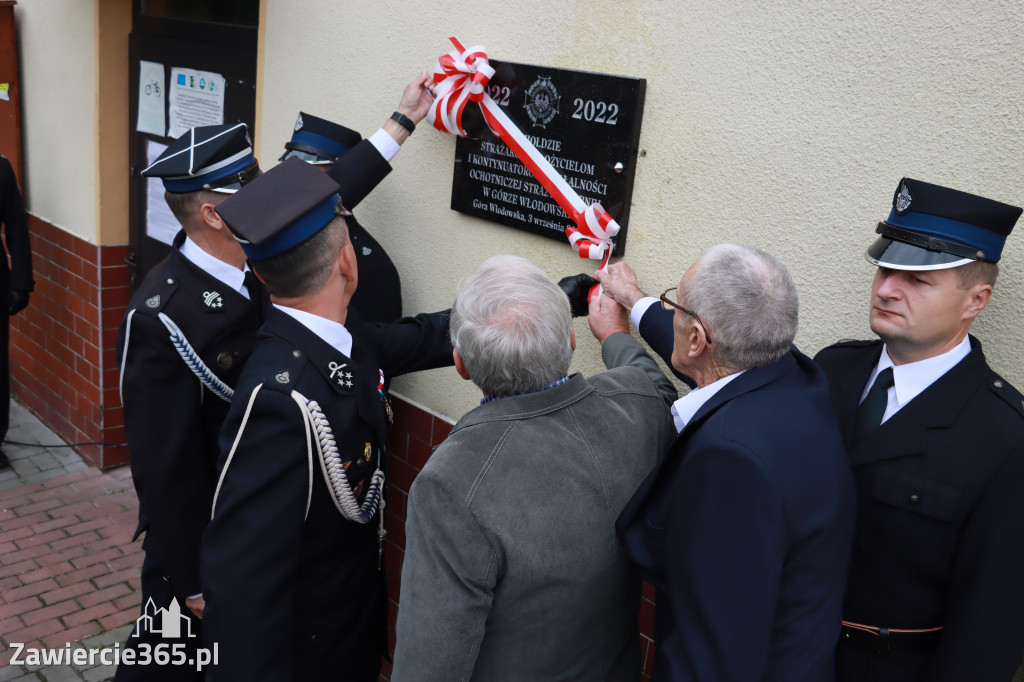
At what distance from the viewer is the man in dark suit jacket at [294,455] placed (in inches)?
82.9

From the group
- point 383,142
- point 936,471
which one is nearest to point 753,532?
point 936,471

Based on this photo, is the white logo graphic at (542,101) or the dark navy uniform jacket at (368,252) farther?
the dark navy uniform jacket at (368,252)

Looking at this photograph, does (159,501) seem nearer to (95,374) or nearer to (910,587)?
(910,587)

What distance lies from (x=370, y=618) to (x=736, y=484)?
1434 millimetres

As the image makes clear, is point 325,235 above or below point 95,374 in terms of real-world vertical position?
above

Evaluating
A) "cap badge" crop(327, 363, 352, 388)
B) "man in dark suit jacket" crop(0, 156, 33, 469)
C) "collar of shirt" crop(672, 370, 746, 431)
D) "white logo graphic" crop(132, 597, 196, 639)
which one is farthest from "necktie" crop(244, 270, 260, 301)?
"man in dark suit jacket" crop(0, 156, 33, 469)

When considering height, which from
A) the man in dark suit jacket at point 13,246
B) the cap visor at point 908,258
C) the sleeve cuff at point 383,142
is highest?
the sleeve cuff at point 383,142

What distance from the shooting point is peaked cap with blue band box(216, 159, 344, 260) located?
2.12 m

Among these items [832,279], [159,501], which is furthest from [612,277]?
[159,501]

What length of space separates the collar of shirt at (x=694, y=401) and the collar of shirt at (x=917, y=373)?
1.30ft

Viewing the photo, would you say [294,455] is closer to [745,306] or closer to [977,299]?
[745,306]

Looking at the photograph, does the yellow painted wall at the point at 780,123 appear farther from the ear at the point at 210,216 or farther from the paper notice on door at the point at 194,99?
the paper notice on door at the point at 194,99

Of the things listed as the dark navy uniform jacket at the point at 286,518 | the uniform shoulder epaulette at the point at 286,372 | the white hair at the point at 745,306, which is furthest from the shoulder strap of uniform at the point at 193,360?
the white hair at the point at 745,306

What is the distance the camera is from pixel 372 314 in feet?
10.6
